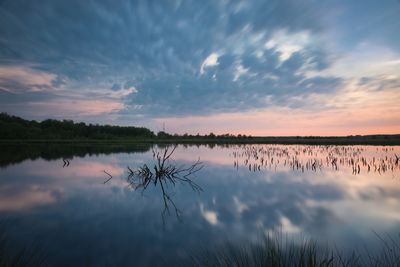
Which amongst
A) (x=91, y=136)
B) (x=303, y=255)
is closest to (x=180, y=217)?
(x=303, y=255)

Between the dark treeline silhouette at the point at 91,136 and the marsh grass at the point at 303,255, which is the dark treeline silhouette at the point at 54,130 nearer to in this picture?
the dark treeline silhouette at the point at 91,136

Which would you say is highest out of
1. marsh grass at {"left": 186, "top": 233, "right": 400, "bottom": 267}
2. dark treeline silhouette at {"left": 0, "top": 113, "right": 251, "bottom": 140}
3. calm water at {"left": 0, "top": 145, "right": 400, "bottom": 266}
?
dark treeline silhouette at {"left": 0, "top": 113, "right": 251, "bottom": 140}

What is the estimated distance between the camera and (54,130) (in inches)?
2854

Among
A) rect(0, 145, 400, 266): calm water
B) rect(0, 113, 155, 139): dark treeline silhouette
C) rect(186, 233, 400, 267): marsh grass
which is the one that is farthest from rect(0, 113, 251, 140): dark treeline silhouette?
rect(186, 233, 400, 267): marsh grass

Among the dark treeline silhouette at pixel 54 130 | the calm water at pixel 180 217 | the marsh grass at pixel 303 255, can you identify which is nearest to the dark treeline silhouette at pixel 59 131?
the dark treeline silhouette at pixel 54 130

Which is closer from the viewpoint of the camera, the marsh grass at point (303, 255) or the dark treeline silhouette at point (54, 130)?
the marsh grass at point (303, 255)

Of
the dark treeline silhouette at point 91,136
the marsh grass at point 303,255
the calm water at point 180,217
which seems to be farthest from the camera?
the dark treeline silhouette at point 91,136

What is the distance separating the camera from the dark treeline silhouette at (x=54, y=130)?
60.4m

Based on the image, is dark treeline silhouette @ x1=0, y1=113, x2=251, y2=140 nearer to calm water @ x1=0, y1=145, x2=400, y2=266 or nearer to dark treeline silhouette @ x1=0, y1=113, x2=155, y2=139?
dark treeline silhouette @ x1=0, y1=113, x2=155, y2=139

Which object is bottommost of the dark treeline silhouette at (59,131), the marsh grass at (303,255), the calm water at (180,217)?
the calm water at (180,217)

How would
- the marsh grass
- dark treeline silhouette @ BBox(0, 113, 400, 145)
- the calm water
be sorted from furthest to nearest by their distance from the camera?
A: dark treeline silhouette @ BBox(0, 113, 400, 145) → the calm water → the marsh grass

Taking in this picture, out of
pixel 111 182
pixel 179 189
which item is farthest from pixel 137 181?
pixel 179 189

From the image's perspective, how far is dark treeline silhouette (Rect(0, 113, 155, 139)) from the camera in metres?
60.4

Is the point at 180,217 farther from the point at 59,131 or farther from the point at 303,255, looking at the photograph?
the point at 59,131
